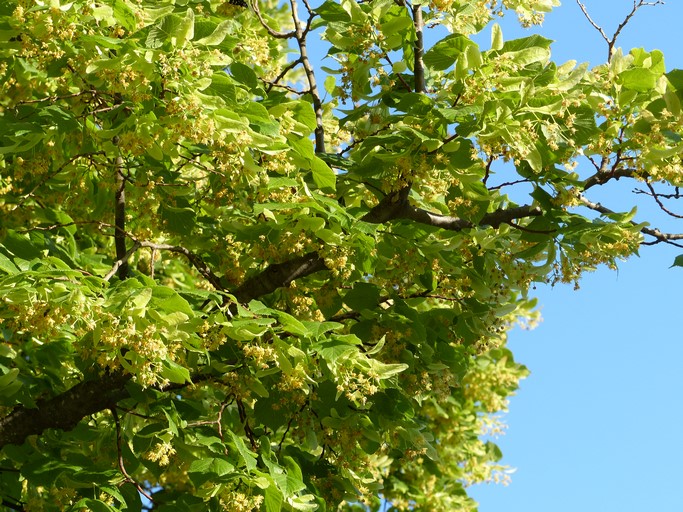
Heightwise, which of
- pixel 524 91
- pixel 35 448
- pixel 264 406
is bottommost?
pixel 35 448

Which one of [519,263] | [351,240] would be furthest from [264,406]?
[519,263]

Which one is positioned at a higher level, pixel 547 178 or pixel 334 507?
pixel 547 178

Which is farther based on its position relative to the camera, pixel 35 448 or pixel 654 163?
pixel 35 448

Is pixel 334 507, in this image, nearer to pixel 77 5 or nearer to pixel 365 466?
pixel 365 466

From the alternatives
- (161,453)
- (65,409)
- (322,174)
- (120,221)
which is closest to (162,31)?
(322,174)

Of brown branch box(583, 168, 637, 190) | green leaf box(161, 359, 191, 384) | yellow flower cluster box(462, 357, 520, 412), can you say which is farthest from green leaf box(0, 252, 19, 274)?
yellow flower cluster box(462, 357, 520, 412)

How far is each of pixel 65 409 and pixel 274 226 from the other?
1644mm

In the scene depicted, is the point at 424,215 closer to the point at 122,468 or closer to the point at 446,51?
the point at 446,51

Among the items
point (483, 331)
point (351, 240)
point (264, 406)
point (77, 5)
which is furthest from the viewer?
point (483, 331)

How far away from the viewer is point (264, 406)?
505cm

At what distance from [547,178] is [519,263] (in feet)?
1.96

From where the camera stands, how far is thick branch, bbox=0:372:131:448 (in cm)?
510

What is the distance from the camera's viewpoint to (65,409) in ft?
16.9

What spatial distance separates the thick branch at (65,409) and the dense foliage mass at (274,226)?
0.04 ft
